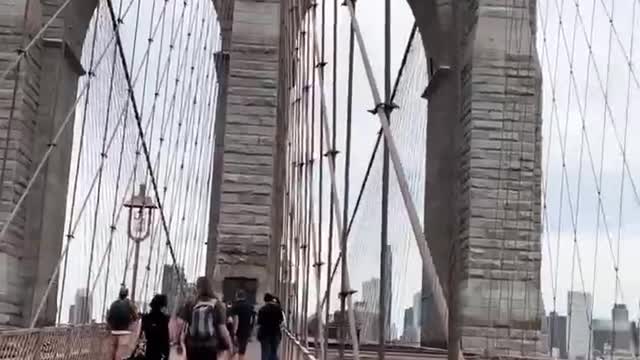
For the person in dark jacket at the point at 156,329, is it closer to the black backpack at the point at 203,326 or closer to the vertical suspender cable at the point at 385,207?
the black backpack at the point at 203,326

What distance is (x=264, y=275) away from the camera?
15.9 meters

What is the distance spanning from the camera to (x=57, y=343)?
8.84 meters

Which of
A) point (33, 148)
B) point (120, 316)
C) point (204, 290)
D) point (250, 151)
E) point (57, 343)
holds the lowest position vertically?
point (57, 343)

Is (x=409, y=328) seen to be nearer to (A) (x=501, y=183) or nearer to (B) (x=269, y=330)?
(A) (x=501, y=183)

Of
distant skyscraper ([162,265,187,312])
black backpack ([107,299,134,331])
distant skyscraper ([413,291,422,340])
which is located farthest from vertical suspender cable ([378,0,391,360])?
distant skyscraper ([162,265,187,312])

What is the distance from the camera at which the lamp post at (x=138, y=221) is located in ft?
48.9

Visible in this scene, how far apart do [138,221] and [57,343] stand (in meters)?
6.43

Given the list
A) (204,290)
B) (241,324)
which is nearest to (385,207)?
(204,290)

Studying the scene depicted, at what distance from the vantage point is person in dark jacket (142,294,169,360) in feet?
25.1

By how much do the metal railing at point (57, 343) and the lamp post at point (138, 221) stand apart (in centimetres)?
392

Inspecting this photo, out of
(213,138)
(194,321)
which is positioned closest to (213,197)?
(213,138)

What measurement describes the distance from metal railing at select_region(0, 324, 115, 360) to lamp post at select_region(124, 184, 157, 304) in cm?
392

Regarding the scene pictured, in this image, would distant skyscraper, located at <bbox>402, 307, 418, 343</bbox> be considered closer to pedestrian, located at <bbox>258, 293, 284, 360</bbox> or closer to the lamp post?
the lamp post

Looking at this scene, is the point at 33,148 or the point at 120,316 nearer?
the point at 120,316
